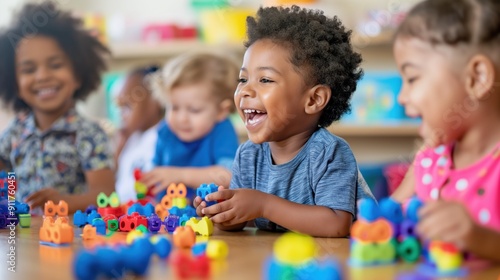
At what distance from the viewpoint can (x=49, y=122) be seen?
1.80m

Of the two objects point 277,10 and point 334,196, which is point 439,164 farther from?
point 277,10

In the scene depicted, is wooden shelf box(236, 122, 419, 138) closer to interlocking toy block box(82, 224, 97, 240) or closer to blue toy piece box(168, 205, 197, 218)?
blue toy piece box(168, 205, 197, 218)

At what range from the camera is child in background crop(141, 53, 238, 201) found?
209 centimetres

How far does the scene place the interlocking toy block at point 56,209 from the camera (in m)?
1.28

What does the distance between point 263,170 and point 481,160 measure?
0.41 m

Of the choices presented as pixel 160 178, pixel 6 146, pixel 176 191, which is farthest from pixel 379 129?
pixel 176 191

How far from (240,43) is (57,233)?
249 cm

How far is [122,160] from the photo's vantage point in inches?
109

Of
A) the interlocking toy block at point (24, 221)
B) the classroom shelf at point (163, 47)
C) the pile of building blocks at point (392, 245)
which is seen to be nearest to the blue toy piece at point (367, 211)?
the pile of building blocks at point (392, 245)

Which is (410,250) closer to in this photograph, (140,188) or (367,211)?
(367,211)

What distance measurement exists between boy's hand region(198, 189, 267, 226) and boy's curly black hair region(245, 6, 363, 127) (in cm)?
24

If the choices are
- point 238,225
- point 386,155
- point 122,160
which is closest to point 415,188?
point 238,225

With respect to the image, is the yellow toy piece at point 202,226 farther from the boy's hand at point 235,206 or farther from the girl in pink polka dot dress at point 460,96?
the girl in pink polka dot dress at point 460,96

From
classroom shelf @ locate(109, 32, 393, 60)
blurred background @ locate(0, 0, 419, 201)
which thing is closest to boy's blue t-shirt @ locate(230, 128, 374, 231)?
blurred background @ locate(0, 0, 419, 201)
